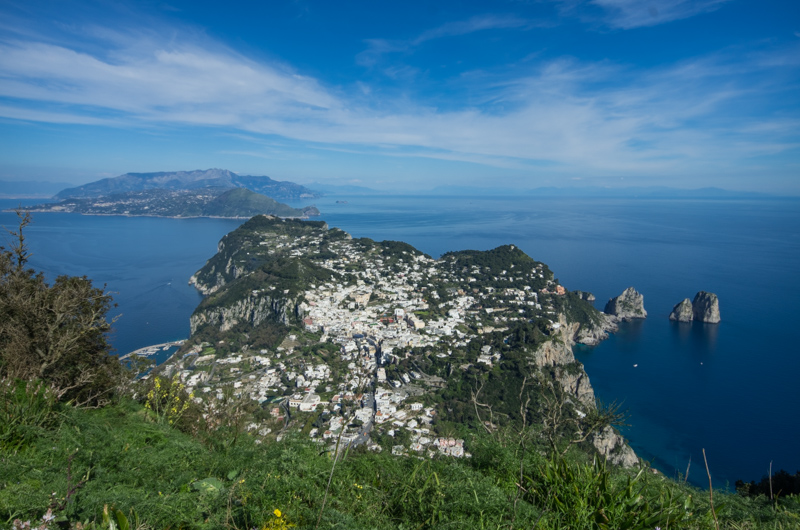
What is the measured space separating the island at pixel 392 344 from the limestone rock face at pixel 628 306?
5.25 ft

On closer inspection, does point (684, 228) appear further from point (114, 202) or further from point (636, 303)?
point (114, 202)

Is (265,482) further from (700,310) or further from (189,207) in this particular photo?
(189,207)

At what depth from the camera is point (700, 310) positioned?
27.2 m

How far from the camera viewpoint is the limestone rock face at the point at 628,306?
28.3 meters

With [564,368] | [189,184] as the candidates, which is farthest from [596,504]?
[189,184]

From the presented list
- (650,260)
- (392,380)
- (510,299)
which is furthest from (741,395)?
(650,260)

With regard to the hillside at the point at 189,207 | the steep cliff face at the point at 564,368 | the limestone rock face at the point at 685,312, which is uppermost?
the hillside at the point at 189,207

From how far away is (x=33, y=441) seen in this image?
234cm

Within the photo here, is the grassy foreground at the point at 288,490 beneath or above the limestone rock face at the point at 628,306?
above

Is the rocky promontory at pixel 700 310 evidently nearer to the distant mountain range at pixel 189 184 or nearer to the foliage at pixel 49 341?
the foliage at pixel 49 341

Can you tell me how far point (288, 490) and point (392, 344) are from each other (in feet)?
56.1

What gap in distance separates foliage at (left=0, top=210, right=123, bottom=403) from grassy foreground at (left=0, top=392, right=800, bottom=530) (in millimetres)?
647

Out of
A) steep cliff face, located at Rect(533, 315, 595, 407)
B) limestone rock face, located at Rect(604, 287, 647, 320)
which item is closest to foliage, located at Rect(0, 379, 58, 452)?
steep cliff face, located at Rect(533, 315, 595, 407)

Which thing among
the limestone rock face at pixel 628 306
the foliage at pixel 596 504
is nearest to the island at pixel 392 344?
the foliage at pixel 596 504
